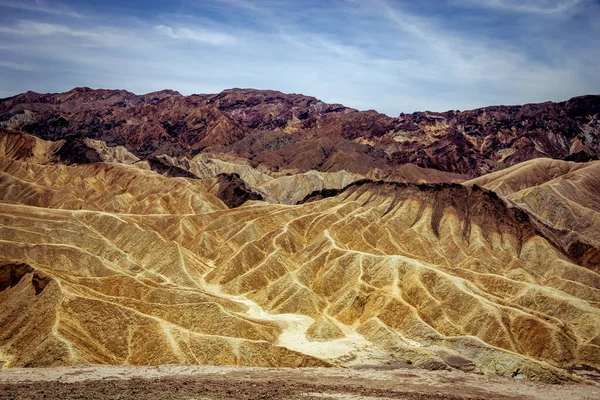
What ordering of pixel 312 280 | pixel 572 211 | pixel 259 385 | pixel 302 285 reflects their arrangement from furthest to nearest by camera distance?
pixel 572 211 < pixel 312 280 < pixel 302 285 < pixel 259 385

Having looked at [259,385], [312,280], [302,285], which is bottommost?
[312,280]

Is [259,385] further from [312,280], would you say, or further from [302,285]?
[312,280]

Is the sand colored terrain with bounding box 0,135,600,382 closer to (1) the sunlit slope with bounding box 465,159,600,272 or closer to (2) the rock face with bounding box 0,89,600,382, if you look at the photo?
(2) the rock face with bounding box 0,89,600,382

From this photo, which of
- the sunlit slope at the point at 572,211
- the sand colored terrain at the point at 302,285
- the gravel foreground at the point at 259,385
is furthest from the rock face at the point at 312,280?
the gravel foreground at the point at 259,385

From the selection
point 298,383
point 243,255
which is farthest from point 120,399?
point 243,255

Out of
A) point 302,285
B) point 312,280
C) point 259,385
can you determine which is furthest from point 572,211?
point 259,385
